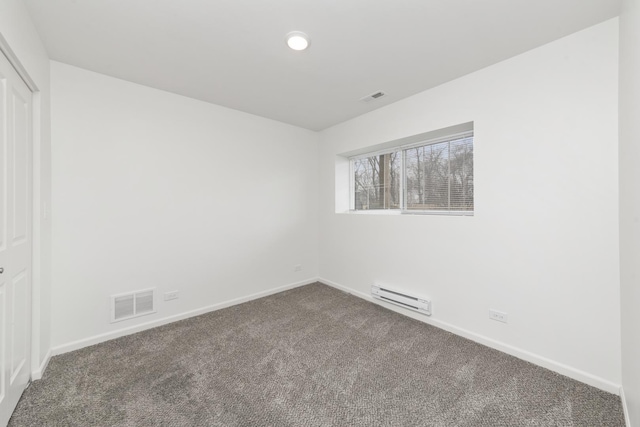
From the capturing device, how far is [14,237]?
1.58 metres

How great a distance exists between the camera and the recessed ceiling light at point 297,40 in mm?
1846

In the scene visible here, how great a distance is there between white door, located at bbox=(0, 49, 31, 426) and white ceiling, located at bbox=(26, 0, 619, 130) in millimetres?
609

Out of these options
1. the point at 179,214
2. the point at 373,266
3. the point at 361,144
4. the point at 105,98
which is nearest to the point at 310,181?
the point at 361,144

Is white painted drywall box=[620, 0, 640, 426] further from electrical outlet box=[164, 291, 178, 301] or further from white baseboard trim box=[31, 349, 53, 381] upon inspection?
white baseboard trim box=[31, 349, 53, 381]

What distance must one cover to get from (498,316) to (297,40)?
281cm

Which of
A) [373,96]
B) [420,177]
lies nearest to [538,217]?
[420,177]

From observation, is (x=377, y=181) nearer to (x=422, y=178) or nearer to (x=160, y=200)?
(x=422, y=178)

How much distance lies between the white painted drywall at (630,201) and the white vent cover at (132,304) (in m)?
3.59

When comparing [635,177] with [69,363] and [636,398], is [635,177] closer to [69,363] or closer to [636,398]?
[636,398]

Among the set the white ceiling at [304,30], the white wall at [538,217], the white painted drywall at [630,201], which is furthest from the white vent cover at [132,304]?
the white painted drywall at [630,201]

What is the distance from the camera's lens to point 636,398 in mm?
1272

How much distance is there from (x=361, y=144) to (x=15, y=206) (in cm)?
322

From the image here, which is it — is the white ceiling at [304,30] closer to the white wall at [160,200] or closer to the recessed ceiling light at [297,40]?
the recessed ceiling light at [297,40]

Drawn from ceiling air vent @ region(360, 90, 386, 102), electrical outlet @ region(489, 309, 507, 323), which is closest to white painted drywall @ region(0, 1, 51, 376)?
Answer: ceiling air vent @ region(360, 90, 386, 102)
